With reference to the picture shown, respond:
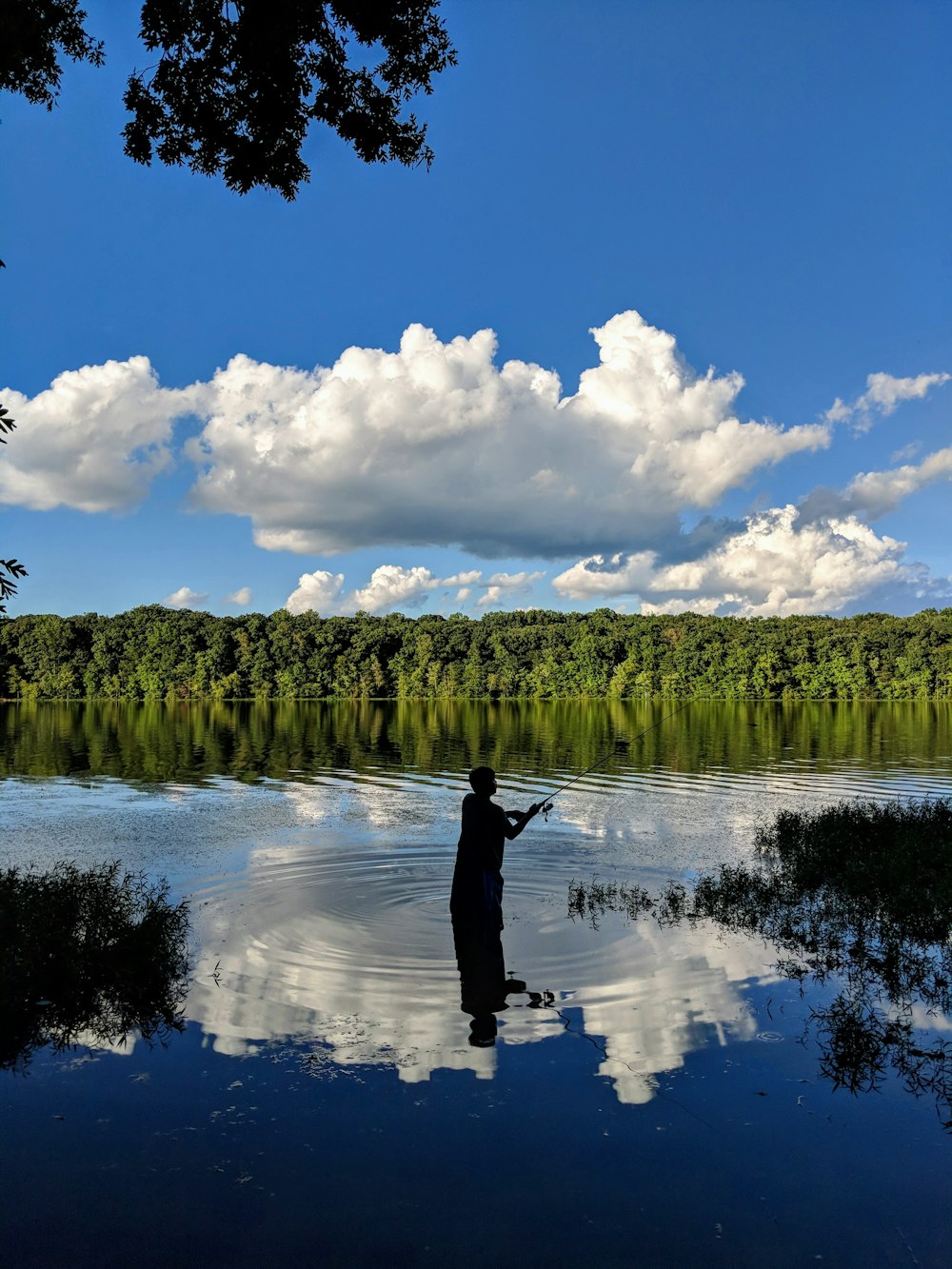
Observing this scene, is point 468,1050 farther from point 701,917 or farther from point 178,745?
point 178,745

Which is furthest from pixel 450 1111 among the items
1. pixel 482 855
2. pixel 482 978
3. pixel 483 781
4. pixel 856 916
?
pixel 856 916

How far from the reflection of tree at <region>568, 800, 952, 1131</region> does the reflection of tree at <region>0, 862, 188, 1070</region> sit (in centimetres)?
711

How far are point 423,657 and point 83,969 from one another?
171489 mm

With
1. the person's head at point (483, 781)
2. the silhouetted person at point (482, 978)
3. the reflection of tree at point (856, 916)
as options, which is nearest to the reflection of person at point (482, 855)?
the person's head at point (483, 781)

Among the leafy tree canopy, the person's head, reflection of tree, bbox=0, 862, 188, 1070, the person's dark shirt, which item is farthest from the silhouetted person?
the leafy tree canopy

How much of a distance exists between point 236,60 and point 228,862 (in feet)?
50.7

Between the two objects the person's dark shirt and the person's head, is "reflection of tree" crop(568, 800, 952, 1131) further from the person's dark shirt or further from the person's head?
the person's head

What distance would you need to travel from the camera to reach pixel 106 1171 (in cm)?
676

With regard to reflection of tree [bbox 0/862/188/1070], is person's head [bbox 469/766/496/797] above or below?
above

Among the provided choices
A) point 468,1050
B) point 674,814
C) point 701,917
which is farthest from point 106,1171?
point 674,814

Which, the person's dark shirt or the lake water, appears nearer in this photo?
the lake water

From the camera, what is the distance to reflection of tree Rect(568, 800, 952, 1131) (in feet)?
29.7

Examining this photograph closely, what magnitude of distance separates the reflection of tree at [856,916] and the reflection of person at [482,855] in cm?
257

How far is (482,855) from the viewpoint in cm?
1326
